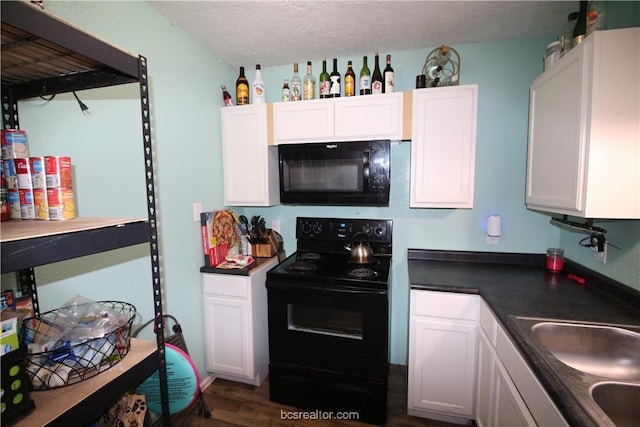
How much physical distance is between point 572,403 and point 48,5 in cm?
223

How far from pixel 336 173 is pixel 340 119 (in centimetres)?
36

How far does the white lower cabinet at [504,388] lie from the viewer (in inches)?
36.1

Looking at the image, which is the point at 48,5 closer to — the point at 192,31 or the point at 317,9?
the point at 192,31

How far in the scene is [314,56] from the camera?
2.12 m

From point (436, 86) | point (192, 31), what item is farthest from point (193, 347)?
point (436, 86)

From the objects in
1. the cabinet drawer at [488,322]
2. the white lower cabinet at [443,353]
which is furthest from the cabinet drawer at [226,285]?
the cabinet drawer at [488,322]

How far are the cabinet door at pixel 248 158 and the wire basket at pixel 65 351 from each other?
133cm

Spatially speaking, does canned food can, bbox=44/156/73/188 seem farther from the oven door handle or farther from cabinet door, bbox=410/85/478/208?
cabinet door, bbox=410/85/478/208

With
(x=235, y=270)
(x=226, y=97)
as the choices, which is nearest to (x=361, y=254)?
(x=235, y=270)

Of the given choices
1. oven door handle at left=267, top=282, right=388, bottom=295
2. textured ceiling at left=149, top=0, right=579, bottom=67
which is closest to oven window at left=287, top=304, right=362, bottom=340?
oven door handle at left=267, top=282, right=388, bottom=295

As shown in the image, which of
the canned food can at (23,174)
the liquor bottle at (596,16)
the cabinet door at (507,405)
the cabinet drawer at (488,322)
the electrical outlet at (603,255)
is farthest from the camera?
the electrical outlet at (603,255)

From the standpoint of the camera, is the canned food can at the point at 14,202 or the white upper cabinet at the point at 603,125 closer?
the canned food can at the point at 14,202

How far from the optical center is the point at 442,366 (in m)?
1.65

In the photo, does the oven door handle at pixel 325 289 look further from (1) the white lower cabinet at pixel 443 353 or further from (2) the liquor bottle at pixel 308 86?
(2) the liquor bottle at pixel 308 86
